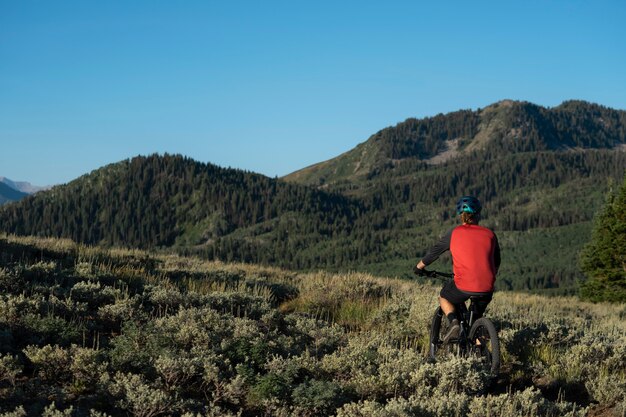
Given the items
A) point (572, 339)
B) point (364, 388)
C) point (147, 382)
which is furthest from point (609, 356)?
point (147, 382)

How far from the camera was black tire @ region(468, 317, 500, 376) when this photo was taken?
696cm

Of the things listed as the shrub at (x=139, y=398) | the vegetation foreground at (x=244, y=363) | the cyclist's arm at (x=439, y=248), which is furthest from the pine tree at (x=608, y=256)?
the shrub at (x=139, y=398)

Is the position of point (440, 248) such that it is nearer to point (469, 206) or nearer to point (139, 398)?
point (469, 206)

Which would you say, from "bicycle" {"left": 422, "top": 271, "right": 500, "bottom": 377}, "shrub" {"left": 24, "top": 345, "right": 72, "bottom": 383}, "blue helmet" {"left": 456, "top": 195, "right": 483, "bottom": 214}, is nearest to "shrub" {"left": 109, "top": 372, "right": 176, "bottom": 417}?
"shrub" {"left": 24, "top": 345, "right": 72, "bottom": 383}

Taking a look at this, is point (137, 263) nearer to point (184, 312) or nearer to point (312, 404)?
point (184, 312)

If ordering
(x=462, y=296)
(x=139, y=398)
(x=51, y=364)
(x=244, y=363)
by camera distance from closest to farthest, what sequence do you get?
1. (x=139, y=398)
2. (x=51, y=364)
3. (x=244, y=363)
4. (x=462, y=296)

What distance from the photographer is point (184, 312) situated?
870 cm

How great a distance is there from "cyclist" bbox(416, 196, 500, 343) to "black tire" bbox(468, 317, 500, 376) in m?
0.24

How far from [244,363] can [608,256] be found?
127 feet

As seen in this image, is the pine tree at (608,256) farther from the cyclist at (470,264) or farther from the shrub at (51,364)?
the shrub at (51,364)

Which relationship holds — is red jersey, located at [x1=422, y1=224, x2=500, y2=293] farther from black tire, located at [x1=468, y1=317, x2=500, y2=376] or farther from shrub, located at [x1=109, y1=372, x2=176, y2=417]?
shrub, located at [x1=109, y1=372, x2=176, y2=417]

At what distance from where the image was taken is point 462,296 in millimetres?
7367

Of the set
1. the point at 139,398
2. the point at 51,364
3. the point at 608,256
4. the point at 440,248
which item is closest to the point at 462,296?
the point at 440,248

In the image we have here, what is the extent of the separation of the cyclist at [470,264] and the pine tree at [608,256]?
35030mm
